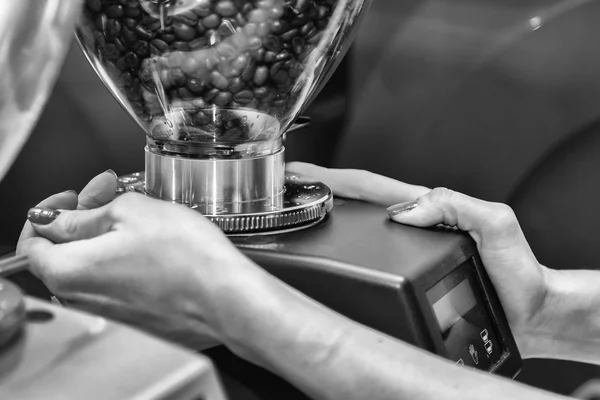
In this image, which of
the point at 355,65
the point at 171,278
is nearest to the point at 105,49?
the point at 171,278

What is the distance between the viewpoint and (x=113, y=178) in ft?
1.81

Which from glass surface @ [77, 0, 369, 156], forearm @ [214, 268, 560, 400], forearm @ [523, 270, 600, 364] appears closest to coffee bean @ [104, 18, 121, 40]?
Answer: glass surface @ [77, 0, 369, 156]

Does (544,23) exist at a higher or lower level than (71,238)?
higher

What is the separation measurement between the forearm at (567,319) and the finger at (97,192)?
352 millimetres

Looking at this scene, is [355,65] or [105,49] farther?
[355,65]

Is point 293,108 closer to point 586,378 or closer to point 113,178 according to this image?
point 113,178

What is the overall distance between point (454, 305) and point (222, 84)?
22 cm

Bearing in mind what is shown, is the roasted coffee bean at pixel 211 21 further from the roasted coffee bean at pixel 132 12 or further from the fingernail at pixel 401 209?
the fingernail at pixel 401 209

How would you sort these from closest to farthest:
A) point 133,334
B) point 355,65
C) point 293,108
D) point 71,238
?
point 133,334
point 71,238
point 293,108
point 355,65

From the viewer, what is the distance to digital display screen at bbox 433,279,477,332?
1.57ft

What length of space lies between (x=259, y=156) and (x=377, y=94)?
30cm

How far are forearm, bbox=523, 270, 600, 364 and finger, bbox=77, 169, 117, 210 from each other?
352 millimetres

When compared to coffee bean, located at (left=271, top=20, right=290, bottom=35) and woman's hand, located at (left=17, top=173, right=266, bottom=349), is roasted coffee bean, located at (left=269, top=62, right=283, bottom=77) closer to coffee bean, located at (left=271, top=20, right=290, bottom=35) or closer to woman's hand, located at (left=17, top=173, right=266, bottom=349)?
coffee bean, located at (left=271, top=20, right=290, bottom=35)

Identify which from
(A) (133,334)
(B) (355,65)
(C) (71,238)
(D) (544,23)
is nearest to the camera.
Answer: (A) (133,334)
